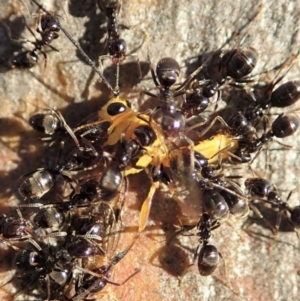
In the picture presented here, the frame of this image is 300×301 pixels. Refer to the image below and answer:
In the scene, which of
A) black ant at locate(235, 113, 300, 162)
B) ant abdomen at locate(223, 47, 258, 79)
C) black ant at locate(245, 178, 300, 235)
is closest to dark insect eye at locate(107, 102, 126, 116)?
ant abdomen at locate(223, 47, 258, 79)

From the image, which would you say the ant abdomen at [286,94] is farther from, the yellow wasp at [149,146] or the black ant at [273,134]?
the yellow wasp at [149,146]

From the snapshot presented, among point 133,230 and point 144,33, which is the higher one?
point 144,33

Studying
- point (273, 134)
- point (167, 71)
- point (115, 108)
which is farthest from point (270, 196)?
point (115, 108)

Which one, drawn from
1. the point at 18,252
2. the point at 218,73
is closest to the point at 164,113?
the point at 218,73

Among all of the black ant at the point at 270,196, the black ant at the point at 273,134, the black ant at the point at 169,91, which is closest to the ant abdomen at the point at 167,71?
the black ant at the point at 169,91

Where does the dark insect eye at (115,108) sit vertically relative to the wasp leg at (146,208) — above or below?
above

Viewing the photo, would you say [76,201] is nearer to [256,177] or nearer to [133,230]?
[133,230]

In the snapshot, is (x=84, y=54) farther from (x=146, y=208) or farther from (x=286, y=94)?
(x=286, y=94)
